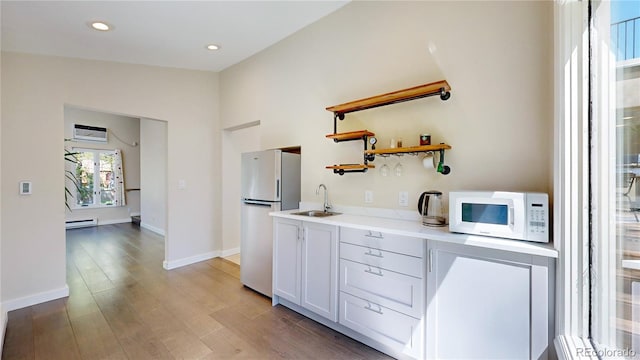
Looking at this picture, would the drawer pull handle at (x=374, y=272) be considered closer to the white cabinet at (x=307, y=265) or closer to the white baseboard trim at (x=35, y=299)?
the white cabinet at (x=307, y=265)

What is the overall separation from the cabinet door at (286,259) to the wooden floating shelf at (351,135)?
87cm

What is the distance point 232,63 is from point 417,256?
3.64 m

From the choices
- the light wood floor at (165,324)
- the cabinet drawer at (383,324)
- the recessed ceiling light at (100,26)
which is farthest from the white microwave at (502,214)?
the recessed ceiling light at (100,26)

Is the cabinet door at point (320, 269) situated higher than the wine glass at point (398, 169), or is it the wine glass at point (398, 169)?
the wine glass at point (398, 169)

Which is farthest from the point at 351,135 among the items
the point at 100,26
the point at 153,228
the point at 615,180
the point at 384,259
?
the point at 153,228

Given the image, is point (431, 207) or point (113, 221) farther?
Answer: point (113, 221)

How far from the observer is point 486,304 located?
1.55 m

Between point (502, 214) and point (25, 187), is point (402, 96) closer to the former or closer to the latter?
point (502, 214)

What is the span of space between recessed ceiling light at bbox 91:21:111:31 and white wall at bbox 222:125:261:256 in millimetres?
1939

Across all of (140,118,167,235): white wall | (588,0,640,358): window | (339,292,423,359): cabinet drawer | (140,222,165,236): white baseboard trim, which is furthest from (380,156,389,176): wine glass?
(140,222,165,236): white baseboard trim

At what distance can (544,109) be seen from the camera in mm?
1700

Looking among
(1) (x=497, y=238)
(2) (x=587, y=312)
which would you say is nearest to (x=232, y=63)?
(1) (x=497, y=238)

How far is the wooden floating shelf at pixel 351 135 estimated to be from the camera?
2.43 metres

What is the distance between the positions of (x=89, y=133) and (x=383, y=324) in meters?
7.91
